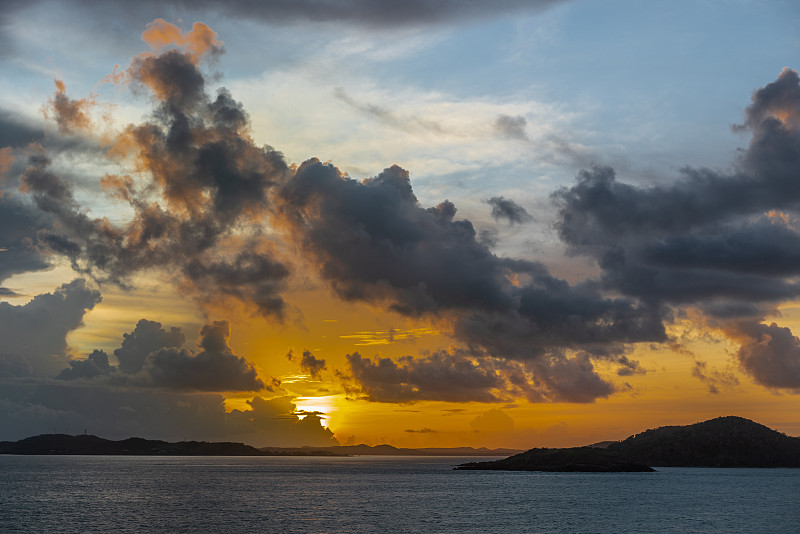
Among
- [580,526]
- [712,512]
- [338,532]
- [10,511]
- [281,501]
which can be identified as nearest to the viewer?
[338,532]

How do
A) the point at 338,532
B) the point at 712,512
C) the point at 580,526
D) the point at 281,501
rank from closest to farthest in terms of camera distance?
the point at 338,532
the point at 580,526
the point at 712,512
the point at 281,501

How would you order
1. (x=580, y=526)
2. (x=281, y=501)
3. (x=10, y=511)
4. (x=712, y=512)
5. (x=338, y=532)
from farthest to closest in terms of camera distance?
(x=281, y=501), (x=712, y=512), (x=10, y=511), (x=580, y=526), (x=338, y=532)

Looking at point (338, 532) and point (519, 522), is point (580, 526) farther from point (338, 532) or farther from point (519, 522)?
point (338, 532)

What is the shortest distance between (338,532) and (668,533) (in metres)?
59.3

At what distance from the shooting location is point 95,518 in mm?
139375

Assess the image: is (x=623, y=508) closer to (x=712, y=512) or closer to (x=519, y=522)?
(x=712, y=512)

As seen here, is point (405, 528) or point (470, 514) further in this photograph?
point (470, 514)

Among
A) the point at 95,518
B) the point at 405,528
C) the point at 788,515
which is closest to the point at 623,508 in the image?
the point at 788,515

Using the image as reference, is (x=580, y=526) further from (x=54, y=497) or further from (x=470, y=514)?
(x=54, y=497)

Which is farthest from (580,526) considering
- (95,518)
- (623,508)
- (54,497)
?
(54,497)

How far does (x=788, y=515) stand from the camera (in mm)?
163000

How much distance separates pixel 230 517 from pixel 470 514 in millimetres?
51528

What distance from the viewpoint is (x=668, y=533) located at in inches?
5012

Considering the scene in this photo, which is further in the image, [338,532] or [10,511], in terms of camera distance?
[10,511]
